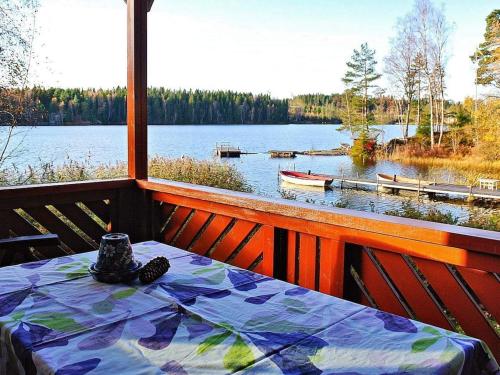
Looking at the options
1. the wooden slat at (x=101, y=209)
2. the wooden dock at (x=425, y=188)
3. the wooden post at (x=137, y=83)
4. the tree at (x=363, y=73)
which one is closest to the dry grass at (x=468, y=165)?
the wooden dock at (x=425, y=188)

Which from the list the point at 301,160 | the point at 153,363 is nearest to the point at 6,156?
the point at 301,160

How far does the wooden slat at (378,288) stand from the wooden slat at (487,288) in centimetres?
34

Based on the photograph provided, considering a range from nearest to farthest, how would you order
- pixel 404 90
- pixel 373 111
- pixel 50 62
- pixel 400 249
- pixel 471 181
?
pixel 400 249, pixel 471 181, pixel 404 90, pixel 373 111, pixel 50 62

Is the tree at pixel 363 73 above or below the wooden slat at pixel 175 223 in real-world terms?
above

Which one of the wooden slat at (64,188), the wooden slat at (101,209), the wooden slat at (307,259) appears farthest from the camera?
the wooden slat at (101,209)

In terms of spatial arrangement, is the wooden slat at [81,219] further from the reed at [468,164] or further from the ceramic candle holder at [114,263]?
the reed at [468,164]

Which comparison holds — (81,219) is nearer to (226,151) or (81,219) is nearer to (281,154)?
(281,154)

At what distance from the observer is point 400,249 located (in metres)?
1.83

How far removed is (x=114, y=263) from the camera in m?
1.42

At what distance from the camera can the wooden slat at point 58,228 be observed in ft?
9.11

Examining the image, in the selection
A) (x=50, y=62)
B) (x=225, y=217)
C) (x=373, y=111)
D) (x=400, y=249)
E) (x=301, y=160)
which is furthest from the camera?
(x=50, y=62)

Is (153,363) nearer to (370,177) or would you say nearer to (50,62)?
(370,177)

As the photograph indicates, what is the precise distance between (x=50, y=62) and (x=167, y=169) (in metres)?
1.81

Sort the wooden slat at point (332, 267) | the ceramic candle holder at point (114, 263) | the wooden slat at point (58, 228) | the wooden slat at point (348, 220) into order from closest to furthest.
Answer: the ceramic candle holder at point (114, 263) < the wooden slat at point (348, 220) < the wooden slat at point (332, 267) < the wooden slat at point (58, 228)
